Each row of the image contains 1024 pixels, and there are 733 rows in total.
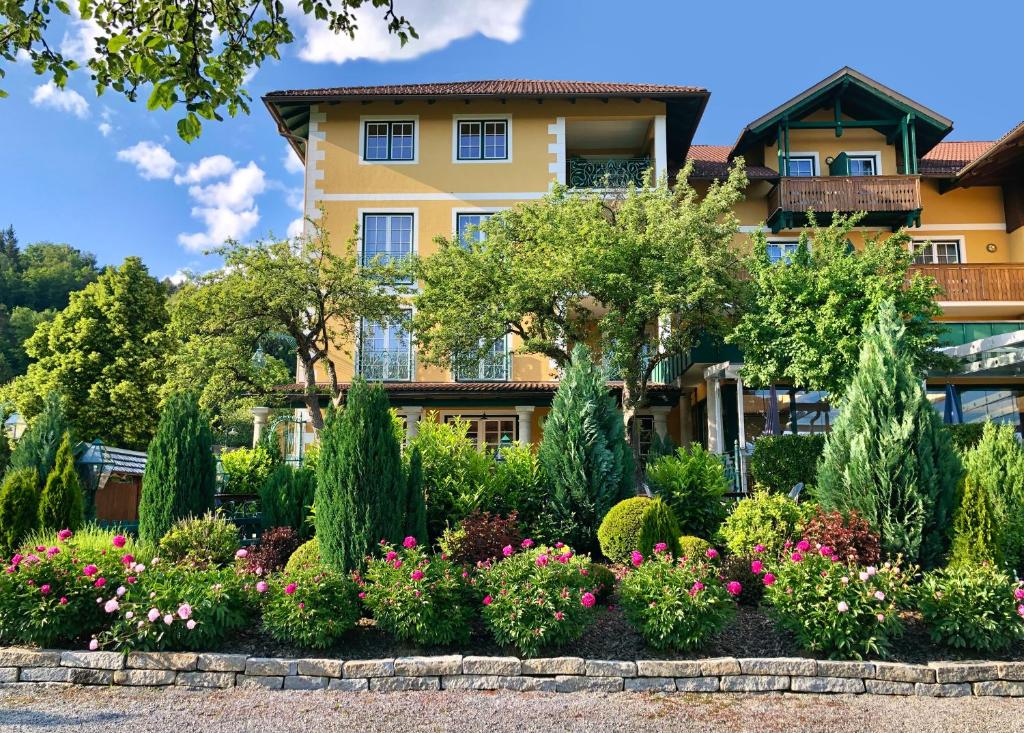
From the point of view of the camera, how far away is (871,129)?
21812 mm

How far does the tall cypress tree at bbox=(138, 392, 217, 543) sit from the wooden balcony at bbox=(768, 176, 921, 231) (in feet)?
52.2

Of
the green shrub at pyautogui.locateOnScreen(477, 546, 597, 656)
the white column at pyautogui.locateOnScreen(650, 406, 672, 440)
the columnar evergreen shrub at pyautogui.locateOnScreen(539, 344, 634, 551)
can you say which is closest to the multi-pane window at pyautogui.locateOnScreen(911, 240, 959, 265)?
the white column at pyautogui.locateOnScreen(650, 406, 672, 440)

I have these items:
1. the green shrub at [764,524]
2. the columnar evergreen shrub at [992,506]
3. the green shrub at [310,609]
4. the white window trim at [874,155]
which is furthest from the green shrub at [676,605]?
the white window trim at [874,155]

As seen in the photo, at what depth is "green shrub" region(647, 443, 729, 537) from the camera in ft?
33.0

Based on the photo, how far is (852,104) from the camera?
71.7ft

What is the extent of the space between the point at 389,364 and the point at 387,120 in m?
6.78

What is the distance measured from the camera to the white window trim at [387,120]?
20359 millimetres

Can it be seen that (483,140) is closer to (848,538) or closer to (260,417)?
(260,417)

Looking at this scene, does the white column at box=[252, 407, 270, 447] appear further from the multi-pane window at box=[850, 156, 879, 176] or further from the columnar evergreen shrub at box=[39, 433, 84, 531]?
the multi-pane window at box=[850, 156, 879, 176]

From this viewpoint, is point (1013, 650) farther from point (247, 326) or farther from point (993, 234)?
point (993, 234)

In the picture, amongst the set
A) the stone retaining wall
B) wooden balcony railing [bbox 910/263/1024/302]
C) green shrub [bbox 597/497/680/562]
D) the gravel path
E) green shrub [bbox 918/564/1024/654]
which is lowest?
the gravel path

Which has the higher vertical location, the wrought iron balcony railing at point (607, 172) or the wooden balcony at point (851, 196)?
the wrought iron balcony railing at point (607, 172)

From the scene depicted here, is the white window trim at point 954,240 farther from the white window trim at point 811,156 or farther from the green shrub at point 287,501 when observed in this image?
the green shrub at point 287,501

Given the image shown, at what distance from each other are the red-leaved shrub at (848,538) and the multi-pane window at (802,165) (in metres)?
16.6
